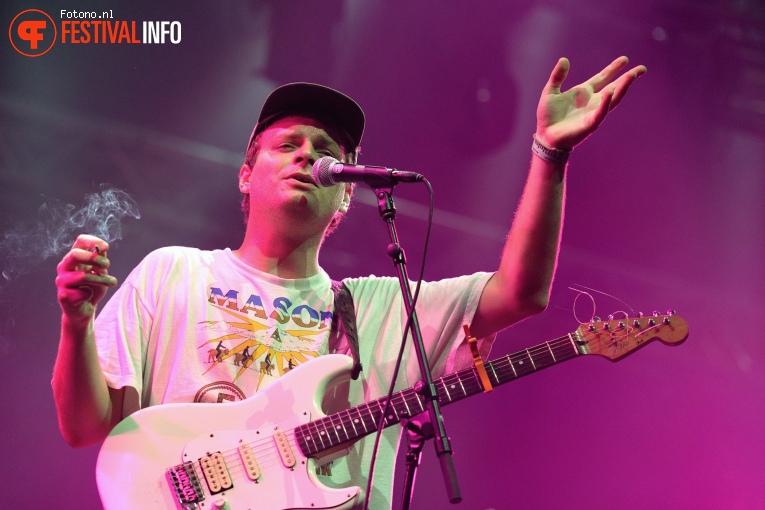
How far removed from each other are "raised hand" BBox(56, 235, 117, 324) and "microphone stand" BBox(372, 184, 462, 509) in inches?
34.7

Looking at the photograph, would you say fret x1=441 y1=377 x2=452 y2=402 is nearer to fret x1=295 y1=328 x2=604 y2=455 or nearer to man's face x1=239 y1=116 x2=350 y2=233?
fret x1=295 y1=328 x2=604 y2=455

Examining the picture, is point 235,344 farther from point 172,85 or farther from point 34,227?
point 172,85

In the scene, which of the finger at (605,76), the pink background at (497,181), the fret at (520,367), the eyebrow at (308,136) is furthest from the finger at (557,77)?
the pink background at (497,181)

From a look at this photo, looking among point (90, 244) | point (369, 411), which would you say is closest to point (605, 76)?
point (369, 411)

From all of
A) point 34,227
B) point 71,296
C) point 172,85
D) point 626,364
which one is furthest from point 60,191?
point 626,364

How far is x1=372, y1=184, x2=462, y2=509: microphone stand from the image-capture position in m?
1.96

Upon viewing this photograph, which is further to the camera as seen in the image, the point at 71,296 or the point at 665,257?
the point at 665,257

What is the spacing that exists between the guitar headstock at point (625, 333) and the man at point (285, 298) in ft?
0.74

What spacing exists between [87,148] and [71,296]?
115 inches

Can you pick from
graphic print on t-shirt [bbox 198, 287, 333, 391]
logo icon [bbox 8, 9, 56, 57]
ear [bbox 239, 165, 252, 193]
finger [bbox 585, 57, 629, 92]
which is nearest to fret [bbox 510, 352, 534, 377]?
graphic print on t-shirt [bbox 198, 287, 333, 391]

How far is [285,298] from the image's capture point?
2924 millimetres

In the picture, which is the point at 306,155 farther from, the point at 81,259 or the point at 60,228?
the point at 60,228

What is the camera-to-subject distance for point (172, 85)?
194 inches

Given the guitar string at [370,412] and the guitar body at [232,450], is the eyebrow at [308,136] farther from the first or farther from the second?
the guitar string at [370,412]
